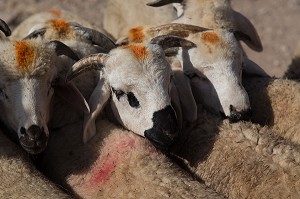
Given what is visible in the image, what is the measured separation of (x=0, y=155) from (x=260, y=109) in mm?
2715

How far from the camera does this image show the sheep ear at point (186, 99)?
21.5ft

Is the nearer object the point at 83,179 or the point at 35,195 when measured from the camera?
the point at 35,195

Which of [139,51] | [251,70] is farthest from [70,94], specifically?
[251,70]

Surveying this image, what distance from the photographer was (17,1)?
14609 millimetres

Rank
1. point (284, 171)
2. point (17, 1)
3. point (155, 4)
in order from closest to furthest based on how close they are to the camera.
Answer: point (284, 171), point (155, 4), point (17, 1)

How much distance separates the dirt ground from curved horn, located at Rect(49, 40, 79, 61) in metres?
5.21

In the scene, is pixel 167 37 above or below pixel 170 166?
above

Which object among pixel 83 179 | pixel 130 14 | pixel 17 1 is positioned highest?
pixel 83 179

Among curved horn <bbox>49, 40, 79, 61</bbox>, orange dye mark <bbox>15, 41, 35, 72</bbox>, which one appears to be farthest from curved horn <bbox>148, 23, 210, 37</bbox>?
orange dye mark <bbox>15, 41, 35, 72</bbox>

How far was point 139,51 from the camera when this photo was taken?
6.16 m

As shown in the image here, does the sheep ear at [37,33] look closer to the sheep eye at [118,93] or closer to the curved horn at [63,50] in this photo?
the curved horn at [63,50]

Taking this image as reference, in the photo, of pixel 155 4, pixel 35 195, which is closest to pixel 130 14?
pixel 155 4

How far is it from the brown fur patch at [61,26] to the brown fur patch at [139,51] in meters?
1.11

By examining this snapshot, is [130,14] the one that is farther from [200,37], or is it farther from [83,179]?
[83,179]
